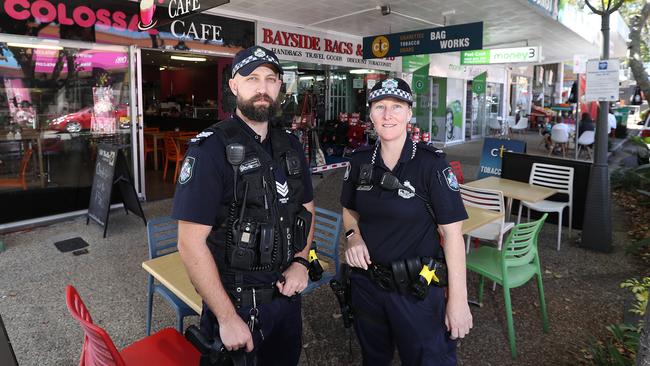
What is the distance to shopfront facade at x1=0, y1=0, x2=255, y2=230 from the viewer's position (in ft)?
17.5

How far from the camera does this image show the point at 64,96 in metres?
5.82

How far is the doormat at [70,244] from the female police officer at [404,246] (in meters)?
3.99

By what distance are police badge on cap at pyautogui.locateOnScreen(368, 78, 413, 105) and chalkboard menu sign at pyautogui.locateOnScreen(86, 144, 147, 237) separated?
166 inches

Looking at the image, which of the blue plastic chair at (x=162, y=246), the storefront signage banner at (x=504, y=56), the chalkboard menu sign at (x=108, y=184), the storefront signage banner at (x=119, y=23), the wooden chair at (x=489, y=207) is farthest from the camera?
the storefront signage banner at (x=504, y=56)

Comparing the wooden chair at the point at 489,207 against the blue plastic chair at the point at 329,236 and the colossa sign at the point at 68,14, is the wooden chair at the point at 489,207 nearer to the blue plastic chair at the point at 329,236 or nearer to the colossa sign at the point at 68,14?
the blue plastic chair at the point at 329,236

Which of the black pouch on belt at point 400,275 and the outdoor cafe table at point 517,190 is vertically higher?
the black pouch on belt at point 400,275

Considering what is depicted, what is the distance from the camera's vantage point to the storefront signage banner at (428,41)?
7.14m

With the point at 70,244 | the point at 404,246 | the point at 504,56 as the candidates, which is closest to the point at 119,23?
the point at 70,244

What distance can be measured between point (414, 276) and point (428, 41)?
22.3 ft

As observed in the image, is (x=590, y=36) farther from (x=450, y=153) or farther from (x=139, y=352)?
(x=139, y=352)

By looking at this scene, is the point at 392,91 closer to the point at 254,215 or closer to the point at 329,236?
the point at 254,215

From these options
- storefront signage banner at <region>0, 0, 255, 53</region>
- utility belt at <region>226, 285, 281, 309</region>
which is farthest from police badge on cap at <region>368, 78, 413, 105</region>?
storefront signage banner at <region>0, 0, 255, 53</region>

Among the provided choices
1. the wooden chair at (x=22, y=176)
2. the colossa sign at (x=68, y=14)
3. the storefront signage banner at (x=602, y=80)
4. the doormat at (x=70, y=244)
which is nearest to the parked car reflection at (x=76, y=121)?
the wooden chair at (x=22, y=176)

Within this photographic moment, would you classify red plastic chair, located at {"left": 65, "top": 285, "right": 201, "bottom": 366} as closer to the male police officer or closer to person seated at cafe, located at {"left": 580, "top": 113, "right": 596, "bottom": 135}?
the male police officer
